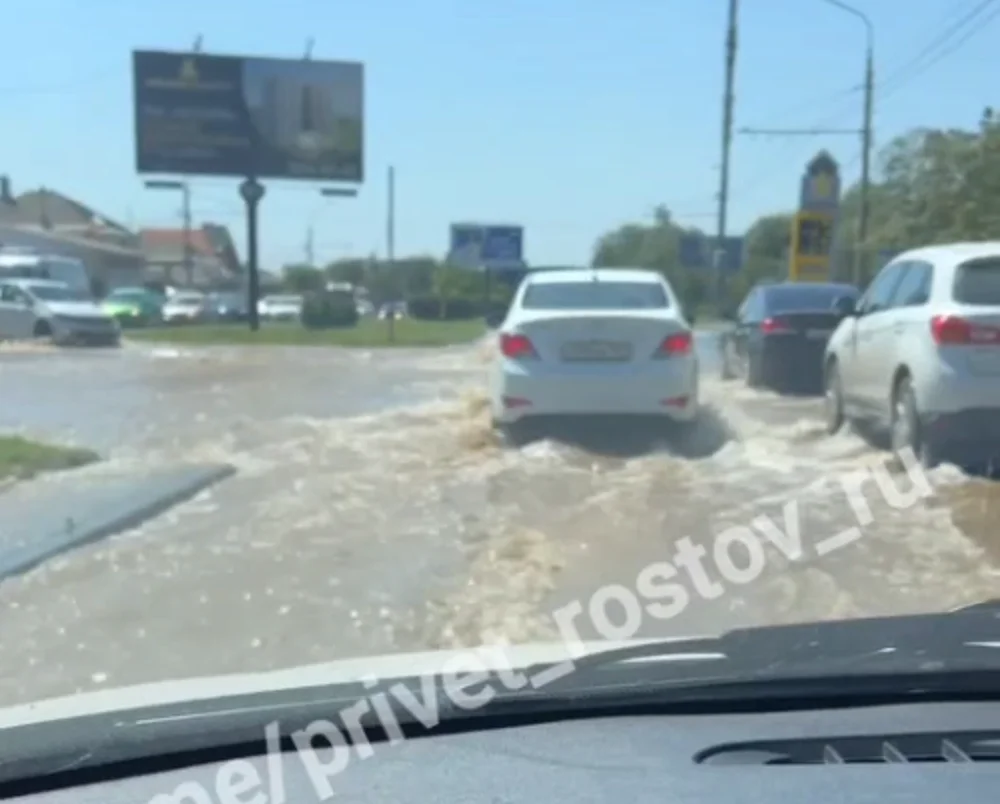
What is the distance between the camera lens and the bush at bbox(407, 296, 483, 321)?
63.5 meters

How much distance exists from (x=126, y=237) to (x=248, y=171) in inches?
2528

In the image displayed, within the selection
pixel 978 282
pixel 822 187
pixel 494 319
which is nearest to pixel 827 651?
pixel 978 282

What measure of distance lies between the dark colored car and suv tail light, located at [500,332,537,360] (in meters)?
6.26

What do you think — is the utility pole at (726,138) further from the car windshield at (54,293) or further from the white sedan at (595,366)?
the white sedan at (595,366)

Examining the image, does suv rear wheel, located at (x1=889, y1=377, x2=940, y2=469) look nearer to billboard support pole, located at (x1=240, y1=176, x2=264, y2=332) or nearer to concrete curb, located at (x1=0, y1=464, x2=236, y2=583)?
concrete curb, located at (x1=0, y1=464, x2=236, y2=583)

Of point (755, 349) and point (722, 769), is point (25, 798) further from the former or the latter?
point (755, 349)

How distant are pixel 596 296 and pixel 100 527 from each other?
542 cm

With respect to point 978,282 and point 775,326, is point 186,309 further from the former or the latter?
point 978,282

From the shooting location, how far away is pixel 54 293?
38406mm

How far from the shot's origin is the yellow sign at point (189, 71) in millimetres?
47406

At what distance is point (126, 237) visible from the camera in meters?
110

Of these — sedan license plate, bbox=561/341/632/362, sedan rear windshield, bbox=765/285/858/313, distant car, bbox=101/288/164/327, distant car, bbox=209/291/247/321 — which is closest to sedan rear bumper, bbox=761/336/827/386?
sedan rear windshield, bbox=765/285/858/313

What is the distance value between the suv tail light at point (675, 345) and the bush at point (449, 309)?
49617 mm

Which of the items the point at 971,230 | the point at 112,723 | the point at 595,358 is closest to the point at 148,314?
the point at 971,230
